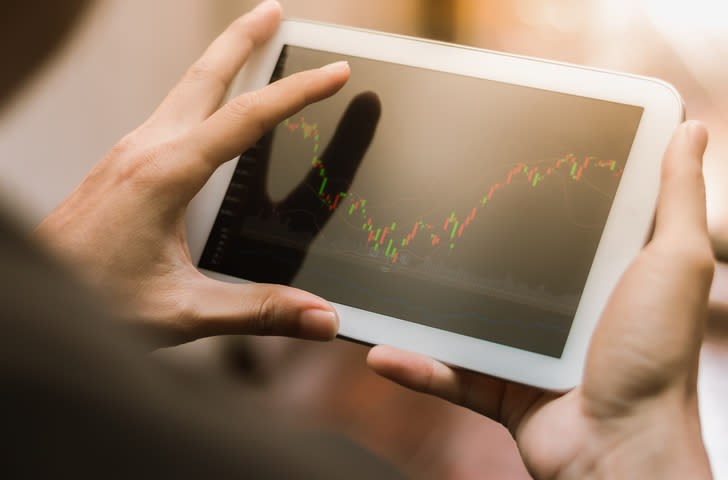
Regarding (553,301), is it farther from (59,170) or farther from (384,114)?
(59,170)

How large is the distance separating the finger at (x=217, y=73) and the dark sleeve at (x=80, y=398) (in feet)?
1.73

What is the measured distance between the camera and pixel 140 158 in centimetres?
58

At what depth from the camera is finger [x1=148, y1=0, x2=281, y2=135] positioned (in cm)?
65

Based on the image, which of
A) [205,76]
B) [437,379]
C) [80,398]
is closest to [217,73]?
[205,76]

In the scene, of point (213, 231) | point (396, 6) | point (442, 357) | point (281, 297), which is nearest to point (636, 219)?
point (442, 357)

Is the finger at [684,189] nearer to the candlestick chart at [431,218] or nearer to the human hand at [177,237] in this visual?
the candlestick chart at [431,218]

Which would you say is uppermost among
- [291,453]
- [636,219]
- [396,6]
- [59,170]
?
[396,6]

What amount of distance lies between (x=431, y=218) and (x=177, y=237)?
0.30 metres

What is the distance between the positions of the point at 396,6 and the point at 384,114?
0.41 m

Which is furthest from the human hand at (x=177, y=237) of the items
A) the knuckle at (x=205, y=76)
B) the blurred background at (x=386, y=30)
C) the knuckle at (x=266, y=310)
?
the blurred background at (x=386, y=30)

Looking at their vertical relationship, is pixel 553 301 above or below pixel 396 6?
below

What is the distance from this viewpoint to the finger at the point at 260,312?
0.52 meters

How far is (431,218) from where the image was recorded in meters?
0.57

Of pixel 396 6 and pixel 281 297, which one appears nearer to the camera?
pixel 281 297
